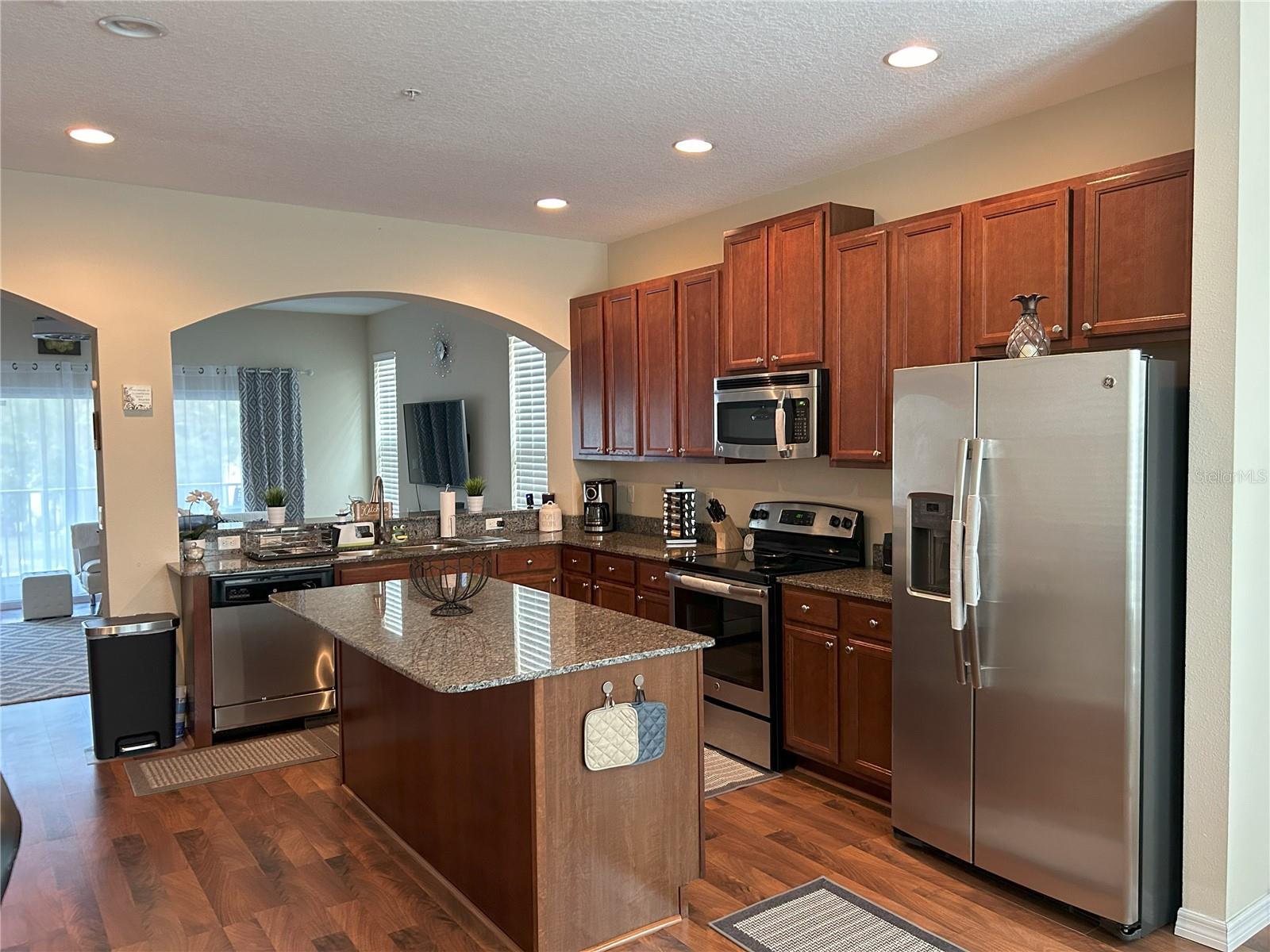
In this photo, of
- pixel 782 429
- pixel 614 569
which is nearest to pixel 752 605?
pixel 782 429

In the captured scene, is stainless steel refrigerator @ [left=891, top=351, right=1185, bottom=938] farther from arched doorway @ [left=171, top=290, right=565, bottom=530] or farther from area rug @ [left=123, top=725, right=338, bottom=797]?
arched doorway @ [left=171, top=290, right=565, bottom=530]

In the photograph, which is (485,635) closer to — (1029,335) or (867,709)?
(867,709)

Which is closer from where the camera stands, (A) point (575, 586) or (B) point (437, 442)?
(A) point (575, 586)

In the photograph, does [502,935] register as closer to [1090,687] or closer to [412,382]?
[1090,687]

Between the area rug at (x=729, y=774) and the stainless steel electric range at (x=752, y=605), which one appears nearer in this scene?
the area rug at (x=729, y=774)

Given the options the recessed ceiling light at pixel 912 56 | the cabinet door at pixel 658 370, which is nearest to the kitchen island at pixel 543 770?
the recessed ceiling light at pixel 912 56

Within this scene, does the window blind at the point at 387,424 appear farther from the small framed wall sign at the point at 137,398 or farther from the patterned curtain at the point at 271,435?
the small framed wall sign at the point at 137,398

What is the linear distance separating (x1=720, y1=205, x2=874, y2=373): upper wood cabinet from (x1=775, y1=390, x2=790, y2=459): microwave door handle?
0.17m

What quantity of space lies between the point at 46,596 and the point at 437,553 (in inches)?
178

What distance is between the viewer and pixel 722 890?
10.1 feet

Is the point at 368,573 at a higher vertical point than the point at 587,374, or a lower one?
lower

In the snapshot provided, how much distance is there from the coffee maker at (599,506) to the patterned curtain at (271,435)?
13.3ft

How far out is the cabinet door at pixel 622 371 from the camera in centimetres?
552

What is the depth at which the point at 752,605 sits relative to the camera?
4.18 meters
